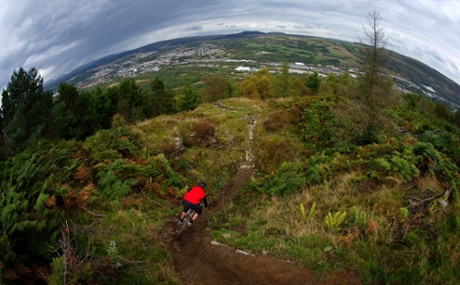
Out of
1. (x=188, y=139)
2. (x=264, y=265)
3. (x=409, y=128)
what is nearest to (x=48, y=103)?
(x=188, y=139)

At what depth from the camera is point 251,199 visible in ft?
39.2

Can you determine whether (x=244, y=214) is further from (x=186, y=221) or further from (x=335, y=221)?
(x=335, y=221)

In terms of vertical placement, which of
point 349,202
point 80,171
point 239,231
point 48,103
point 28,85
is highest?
point 28,85

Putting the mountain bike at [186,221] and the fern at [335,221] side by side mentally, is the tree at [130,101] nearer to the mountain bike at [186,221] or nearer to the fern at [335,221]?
the mountain bike at [186,221]

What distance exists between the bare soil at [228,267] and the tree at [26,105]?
1665 centimetres

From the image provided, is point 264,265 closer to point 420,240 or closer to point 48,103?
point 420,240

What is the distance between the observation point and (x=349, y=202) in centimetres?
905

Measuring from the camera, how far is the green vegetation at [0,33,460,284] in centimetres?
635

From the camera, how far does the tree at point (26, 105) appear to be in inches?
751

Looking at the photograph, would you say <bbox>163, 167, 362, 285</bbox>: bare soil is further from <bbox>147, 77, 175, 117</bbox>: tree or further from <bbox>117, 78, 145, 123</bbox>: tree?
<bbox>147, 77, 175, 117</bbox>: tree

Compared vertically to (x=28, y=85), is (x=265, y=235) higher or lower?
lower

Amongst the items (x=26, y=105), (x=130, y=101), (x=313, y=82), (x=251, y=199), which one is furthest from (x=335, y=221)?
(x=313, y=82)

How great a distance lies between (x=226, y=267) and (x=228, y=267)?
0.06m

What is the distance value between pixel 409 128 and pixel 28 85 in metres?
29.4
